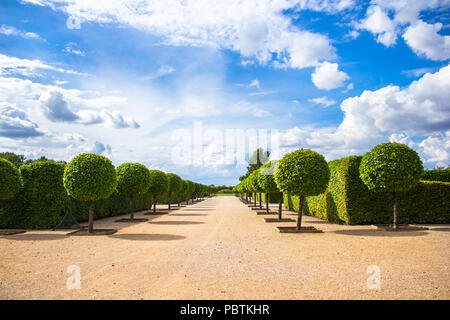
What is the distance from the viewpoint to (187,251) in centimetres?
898

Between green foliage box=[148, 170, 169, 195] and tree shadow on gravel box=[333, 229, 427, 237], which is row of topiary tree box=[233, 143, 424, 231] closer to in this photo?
tree shadow on gravel box=[333, 229, 427, 237]

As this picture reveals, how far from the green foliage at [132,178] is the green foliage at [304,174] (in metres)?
9.19

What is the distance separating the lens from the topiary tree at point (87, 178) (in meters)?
12.6

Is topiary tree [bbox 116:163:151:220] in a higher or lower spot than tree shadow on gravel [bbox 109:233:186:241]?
higher

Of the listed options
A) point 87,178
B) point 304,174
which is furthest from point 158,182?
point 304,174

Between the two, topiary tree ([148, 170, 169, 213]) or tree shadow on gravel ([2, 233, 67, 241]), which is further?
topiary tree ([148, 170, 169, 213])

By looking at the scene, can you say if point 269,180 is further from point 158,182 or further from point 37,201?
point 37,201

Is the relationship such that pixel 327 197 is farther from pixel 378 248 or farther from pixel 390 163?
pixel 378 248

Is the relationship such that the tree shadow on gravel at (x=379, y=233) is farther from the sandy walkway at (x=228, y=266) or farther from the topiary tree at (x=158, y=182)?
the topiary tree at (x=158, y=182)

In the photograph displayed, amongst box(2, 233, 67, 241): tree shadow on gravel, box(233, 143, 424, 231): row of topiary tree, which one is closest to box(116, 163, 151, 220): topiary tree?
box(2, 233, 67, 241): tree shadow on gravel

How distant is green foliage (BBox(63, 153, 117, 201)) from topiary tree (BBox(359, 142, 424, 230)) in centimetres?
1227

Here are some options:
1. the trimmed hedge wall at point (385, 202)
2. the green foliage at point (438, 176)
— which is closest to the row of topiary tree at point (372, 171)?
the trimmed hedge wall at point (385, 202)

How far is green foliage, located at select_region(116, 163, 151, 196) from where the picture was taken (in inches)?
714
